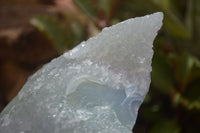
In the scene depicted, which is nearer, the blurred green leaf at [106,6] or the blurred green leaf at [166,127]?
the blurred green leaf at [166,127]

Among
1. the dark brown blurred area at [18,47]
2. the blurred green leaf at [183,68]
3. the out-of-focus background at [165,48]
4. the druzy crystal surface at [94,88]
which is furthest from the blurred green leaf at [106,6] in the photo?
the druzy crystal surface at [94,88]

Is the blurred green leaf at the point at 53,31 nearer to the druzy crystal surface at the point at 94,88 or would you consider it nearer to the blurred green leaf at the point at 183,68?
the blurred green leaf at the point at 183,68

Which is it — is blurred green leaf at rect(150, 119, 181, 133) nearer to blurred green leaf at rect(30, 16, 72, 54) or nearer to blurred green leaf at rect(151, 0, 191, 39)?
blurred green leaf at rect(151, 0, 191, 39)

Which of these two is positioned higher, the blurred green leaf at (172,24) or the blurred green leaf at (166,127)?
the blurred green leaf at (172,24)

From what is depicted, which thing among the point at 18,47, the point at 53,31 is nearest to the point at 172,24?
the point at 53,31

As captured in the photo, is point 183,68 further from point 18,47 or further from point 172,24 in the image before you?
point 18,47

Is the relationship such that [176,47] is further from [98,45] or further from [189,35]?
[98,45]

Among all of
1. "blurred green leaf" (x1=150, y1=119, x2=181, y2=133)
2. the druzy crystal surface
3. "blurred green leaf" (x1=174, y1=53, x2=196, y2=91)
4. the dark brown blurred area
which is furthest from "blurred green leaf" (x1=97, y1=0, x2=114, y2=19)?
the druzy crystal surface
